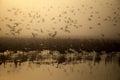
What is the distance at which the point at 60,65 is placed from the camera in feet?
5.12

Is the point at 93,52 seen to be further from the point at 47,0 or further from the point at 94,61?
the point at 47,0

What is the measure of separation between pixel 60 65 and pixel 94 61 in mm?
267

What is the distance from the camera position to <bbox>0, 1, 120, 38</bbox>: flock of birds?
61.0 inches

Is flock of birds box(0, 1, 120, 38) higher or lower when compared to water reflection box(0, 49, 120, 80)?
higher

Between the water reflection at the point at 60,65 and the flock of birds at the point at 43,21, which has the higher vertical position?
the flock of birds at the point at 43,21

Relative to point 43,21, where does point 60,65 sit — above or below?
below

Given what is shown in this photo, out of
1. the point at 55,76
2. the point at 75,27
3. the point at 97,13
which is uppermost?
the point at 97,13

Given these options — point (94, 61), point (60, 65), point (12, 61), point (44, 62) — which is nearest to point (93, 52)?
point (94, 61)

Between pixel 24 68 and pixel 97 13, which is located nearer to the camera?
pixel 24 68

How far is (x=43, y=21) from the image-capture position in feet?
5.16

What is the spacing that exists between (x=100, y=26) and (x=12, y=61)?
0.73 m

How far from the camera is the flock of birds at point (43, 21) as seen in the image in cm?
155

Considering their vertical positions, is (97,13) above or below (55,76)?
above

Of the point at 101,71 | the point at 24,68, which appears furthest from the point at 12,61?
the point at 101,71
